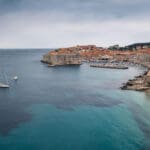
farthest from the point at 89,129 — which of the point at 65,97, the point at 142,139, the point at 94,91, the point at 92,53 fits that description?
the point at 92,53

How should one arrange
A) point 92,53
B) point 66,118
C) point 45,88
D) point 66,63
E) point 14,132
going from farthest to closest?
1. point 92,53
2. point 66,63
3. point 45,88
4. point 66,118
5. point 14,132

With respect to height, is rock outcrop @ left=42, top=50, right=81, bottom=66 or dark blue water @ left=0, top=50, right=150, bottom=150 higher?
dark blue water @ left=0, top=50, right=150, bottom=150

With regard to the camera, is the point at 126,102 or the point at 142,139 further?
the point at 126,102

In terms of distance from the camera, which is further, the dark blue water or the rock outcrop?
the rock outcrop

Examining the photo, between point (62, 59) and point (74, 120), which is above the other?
point (74, 120)

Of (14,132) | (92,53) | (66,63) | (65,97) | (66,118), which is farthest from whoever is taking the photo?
(92,53)

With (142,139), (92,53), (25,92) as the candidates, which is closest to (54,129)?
(142,139)

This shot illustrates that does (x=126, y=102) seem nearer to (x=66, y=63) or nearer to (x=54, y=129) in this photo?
(x=54, y=129)

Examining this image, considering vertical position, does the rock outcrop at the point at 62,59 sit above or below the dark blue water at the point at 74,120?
below

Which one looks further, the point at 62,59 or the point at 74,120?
the point at 62,59

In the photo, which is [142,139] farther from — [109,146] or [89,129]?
[89,129]

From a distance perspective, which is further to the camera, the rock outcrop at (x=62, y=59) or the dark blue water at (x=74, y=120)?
the rock outcrop at (x=62, y=59)
